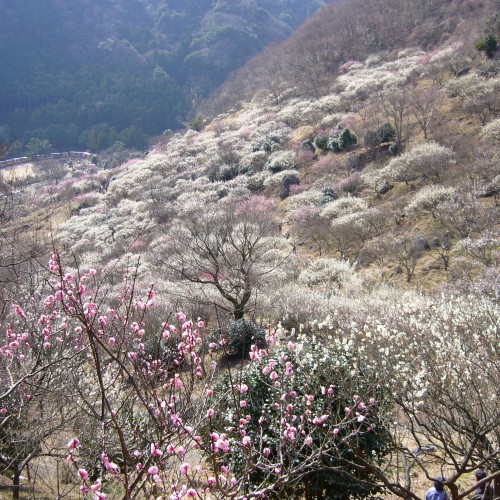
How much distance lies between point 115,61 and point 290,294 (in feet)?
372

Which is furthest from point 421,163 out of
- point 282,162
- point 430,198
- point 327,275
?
point 282,162

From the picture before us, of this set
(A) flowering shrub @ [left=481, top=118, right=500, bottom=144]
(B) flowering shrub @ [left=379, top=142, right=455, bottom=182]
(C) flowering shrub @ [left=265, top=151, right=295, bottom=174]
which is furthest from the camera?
(C) flowering shrub @ [left=265, top=151, right=295, bottom=174]

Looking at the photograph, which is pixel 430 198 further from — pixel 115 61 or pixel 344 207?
pixel 115 61

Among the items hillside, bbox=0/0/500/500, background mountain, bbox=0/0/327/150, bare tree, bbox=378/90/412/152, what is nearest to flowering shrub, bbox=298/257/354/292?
hillside, bbox=0/0/500/500

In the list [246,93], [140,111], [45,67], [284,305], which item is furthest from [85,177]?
[45,67]

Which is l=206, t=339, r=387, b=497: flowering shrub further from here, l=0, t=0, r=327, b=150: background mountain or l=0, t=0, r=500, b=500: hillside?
l=0, t=0, r=327, b=150: background mountain

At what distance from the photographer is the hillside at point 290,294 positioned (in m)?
3.70

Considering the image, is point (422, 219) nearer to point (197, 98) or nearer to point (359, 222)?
point (359, 222)

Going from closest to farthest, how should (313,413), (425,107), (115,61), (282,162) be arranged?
(313,413)
(425,107)
(282,162)
(115,61)

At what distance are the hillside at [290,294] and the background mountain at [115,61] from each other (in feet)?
129

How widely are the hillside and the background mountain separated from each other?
3945cm

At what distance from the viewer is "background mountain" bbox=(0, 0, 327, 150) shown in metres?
89.7

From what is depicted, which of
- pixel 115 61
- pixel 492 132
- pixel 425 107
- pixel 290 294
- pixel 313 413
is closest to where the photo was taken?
pixel 313 413

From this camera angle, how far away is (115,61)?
108m
